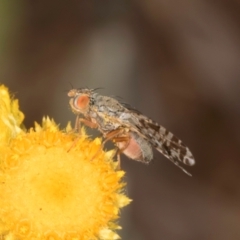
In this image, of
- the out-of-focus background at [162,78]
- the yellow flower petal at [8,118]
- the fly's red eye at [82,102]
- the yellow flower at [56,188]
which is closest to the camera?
the yellow flower at [56,188]

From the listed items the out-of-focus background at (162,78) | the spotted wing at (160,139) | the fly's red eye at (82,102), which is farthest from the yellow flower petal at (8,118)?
the out-of-focus background at (162,78)

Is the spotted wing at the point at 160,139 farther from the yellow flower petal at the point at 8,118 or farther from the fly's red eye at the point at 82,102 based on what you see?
the yellow flower petal at the point at 8,118

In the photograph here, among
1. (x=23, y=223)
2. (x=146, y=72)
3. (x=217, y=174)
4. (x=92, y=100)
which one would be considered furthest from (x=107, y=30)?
(x=23, y=223)

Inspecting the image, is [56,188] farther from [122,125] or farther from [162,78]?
[162,78]

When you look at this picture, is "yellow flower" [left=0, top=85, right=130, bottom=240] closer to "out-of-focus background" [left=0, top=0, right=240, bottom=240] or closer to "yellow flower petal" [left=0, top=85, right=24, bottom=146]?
"yellow flower petal" [left=0, top=85, right=24, bottom=146]

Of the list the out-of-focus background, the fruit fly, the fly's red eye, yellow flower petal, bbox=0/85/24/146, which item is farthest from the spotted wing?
the out-of-focus background

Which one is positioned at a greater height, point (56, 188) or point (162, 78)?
point (162, 78)

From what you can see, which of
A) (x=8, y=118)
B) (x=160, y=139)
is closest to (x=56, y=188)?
(x=8, y=118)
